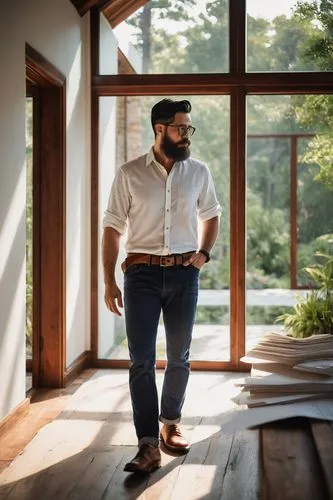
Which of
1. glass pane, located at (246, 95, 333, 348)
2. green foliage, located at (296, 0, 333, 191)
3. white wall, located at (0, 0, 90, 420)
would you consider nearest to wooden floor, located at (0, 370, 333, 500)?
white wall, located at (0, 0, 90, 420)

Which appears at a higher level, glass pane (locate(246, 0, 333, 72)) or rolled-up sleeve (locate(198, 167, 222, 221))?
glass pane (locate(246, 0, 333, 72))

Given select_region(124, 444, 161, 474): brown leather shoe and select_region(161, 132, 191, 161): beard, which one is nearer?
select_region(124, 444, 161, 474): brown leather shoe

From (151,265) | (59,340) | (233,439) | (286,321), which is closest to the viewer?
(151,265)

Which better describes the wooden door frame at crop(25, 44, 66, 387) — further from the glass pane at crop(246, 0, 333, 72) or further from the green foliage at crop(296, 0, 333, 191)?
the green foliage at crop(296, 0, 333, 191)

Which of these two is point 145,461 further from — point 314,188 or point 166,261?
point 314,188

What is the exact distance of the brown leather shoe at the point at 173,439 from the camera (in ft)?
11.8

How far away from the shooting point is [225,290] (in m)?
5.57

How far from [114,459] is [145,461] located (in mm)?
256

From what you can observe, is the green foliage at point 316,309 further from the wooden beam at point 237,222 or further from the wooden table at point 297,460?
the wooden table at point 297,460

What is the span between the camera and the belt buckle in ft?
11.3

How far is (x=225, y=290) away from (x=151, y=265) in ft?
7.25

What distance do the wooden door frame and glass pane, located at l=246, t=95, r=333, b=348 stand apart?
1.41 meters

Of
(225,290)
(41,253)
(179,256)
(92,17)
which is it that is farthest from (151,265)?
(92,17)

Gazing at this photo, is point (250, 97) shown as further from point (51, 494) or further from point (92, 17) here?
point (51, 494)
